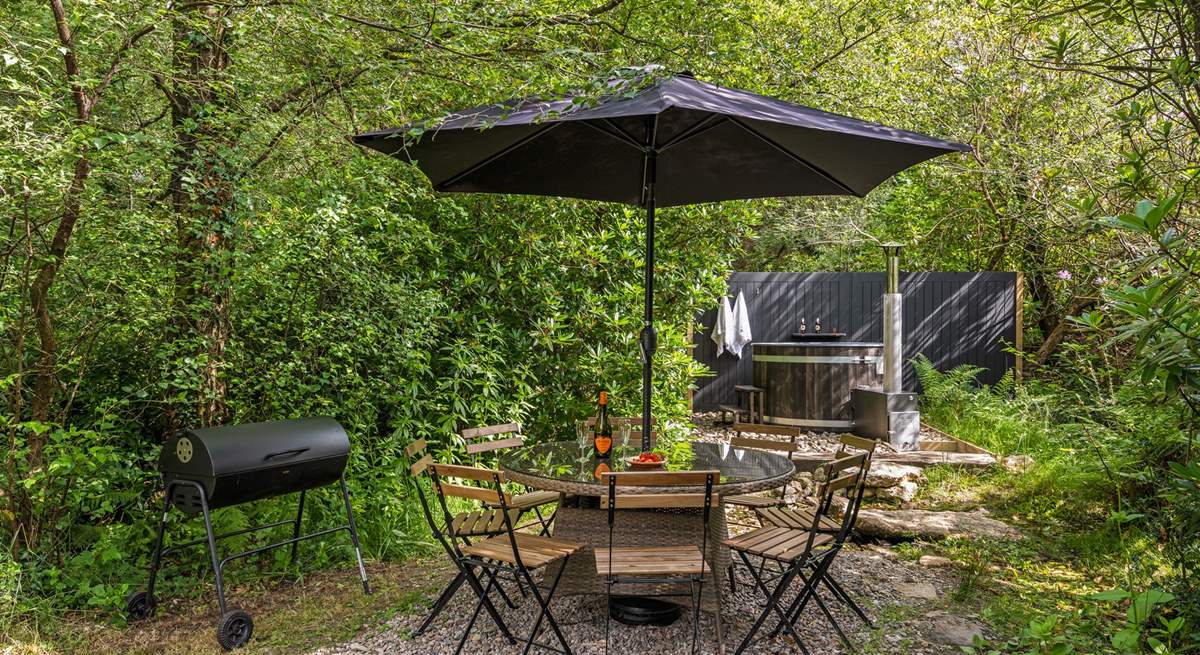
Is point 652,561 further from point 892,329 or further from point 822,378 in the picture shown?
point 822,378

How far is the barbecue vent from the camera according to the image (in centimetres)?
325

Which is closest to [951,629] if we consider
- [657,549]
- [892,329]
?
[657,549]

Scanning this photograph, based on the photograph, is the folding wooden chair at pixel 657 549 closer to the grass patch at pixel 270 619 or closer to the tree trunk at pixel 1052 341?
the grass patch at pixel 270 619

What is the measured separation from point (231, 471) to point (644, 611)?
1940 mm

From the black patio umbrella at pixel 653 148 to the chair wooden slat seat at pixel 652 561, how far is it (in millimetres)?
531

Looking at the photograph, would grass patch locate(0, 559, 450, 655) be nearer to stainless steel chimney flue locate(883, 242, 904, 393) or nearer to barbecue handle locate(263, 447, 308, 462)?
barbecue handle locate(263, 447, 308, 462)

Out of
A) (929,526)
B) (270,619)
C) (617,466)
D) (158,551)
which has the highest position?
(617,466)

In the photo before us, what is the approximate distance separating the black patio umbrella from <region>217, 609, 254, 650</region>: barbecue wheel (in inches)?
76.5

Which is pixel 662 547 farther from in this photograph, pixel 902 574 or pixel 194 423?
pixel 194 423

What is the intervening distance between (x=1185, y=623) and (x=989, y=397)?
590cm

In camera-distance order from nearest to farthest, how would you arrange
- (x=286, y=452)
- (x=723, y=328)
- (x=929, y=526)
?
(x=286, y=452)
(x=929, y=526)
(x=723, y=328)

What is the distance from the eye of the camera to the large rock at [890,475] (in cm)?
567

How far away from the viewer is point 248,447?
3.37 m

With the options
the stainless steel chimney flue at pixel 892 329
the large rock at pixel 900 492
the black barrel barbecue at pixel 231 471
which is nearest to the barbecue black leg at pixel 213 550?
the black barrel barbecue at pixel 231 471
